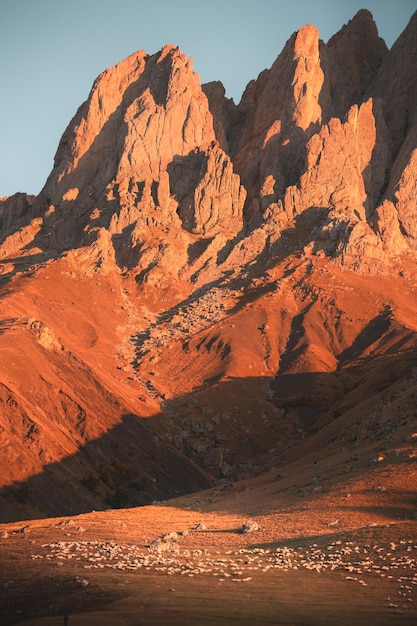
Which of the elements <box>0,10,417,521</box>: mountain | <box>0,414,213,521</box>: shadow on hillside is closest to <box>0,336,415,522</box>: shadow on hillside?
<box>0,414,213,521</box>: shadow on hillside

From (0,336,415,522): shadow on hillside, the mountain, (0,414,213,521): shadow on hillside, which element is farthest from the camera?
the mountain

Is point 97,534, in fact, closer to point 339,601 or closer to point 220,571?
point 220,571

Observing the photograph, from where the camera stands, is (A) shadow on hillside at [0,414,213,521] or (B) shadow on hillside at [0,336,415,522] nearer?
(A) shadow on hillside at [0,414,213,521]

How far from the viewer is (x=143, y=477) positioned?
4434 inches

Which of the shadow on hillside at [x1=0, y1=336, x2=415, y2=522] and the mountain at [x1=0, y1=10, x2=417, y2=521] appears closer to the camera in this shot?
the shadow on hillside at [x1=0, y1=336, x2=415, y2=522]

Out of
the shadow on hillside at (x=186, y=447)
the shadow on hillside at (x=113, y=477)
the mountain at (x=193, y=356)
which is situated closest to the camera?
the shadow on hillside at (x=113, y=477)

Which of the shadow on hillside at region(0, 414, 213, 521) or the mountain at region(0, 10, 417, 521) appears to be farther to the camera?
the mountain at region(0, 10, 417, 521)

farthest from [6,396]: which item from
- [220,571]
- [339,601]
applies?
[339,601]

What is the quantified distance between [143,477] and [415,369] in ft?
118

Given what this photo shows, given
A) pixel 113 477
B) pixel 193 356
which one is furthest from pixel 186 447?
pixel 193 356

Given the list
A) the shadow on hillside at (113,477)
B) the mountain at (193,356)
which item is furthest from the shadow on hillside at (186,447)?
the mountain at (193,356)

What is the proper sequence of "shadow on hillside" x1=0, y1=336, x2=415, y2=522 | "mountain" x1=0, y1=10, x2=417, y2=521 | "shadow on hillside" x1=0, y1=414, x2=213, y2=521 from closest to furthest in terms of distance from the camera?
"shadow on hillside" x1=0, y1=414, x2=213, y2=521 < "shadow on hillside" x1=0, y1=336, x2=415, y2=522 < "mountain" x1=0, y1=10, x2=417, y2=521

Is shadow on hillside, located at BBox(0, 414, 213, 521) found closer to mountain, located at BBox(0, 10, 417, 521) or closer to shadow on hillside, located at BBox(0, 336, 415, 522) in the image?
shadow on hillside, located at BBox(0, 336, 415, 522)

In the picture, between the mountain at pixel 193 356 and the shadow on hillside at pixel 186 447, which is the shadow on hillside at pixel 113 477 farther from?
the mountain at pixel 193 356
